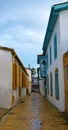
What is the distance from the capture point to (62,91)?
44.2ft

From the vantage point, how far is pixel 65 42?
13.5m

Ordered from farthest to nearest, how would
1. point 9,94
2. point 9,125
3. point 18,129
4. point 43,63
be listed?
point 43,63, point 9,94, point 9,125, point 18,129

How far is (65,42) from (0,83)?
15.9 feet

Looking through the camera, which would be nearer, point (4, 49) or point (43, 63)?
point (4, 49)

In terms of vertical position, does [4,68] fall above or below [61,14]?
below

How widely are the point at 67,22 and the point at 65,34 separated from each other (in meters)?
0.72

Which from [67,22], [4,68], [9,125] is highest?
[67,22]

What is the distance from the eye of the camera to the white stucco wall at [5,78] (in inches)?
594

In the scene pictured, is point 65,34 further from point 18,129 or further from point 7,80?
point 18,129

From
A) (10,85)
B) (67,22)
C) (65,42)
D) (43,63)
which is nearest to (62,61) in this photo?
(65,42)

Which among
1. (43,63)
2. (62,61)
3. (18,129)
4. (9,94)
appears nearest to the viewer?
(18,129)

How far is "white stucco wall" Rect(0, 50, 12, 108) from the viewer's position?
15.1 m

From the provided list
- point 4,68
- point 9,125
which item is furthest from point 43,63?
point 9,125

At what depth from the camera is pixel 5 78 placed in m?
15.4
